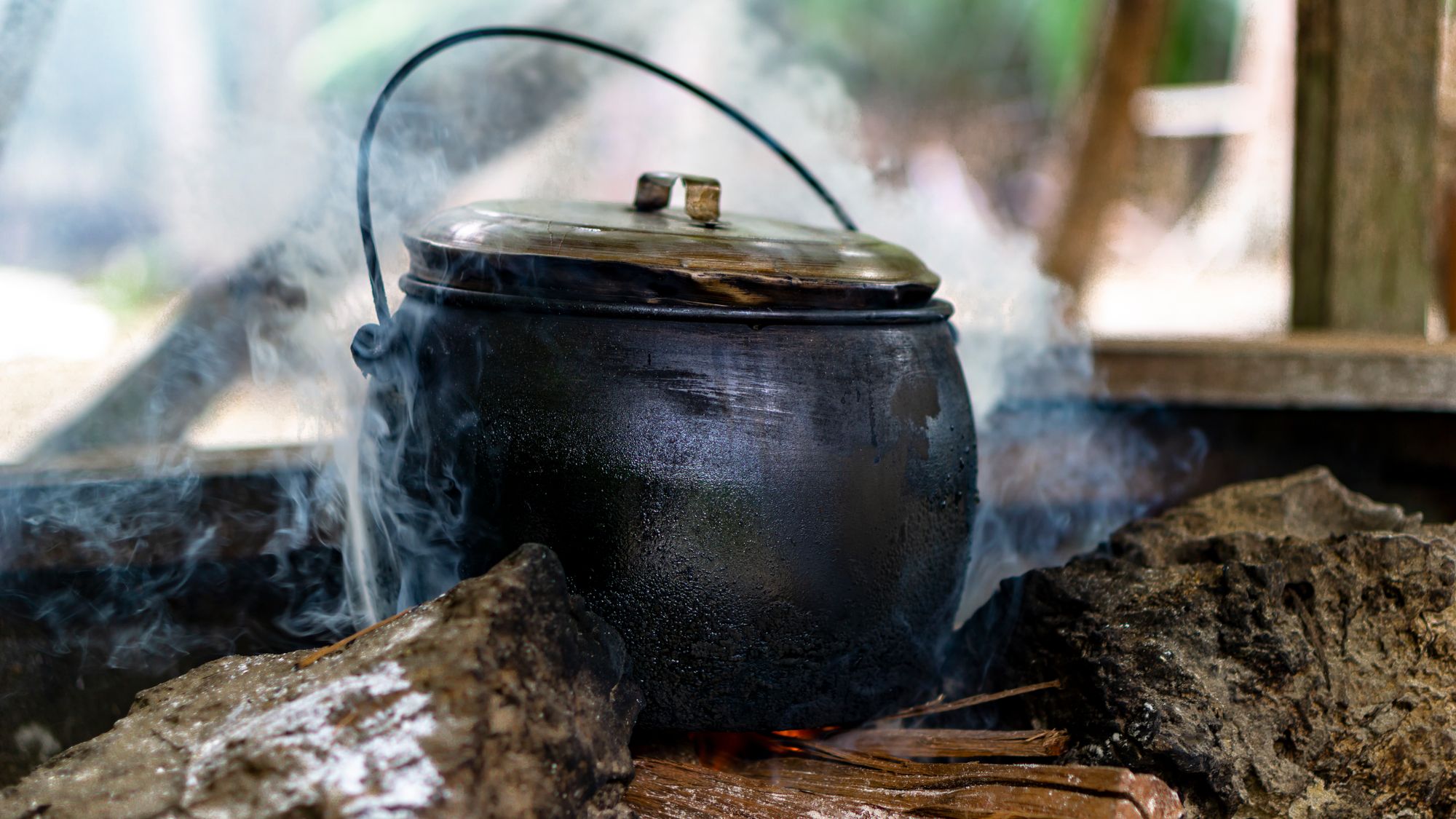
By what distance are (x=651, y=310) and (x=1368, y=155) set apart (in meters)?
3.14

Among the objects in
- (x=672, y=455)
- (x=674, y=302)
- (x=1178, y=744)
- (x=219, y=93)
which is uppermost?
(x=219, y=93)

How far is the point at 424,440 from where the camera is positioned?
79.0 inches

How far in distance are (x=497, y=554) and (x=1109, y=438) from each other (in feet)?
7.80

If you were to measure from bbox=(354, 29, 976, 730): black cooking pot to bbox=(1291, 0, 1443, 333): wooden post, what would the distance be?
101 inches

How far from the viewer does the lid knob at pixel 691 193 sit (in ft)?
6.83

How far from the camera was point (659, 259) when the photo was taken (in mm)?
1848

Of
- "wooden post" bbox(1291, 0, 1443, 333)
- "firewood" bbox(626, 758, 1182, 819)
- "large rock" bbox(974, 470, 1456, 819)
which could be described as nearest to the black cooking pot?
"firewood" bbox(626, 758, 1182, 819)

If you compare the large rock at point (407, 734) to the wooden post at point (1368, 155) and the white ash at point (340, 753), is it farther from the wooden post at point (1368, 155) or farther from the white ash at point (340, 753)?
the wooden post at point (1368, 155)

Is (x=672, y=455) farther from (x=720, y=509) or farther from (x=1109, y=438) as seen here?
(x=1109, y=438)

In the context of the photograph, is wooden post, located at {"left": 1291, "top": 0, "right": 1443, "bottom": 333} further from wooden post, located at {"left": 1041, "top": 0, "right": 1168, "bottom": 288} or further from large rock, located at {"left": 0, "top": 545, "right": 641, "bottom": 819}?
large rock, located at {"left": 0, "top": 545, "right": 641, "bottom": 819}

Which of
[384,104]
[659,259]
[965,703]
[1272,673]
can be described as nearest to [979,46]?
[384,104]

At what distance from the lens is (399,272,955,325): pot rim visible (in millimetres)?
1852

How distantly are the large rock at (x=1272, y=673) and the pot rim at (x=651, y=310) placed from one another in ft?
2.43

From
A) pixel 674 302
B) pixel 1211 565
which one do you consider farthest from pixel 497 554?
pixel 1211 565
